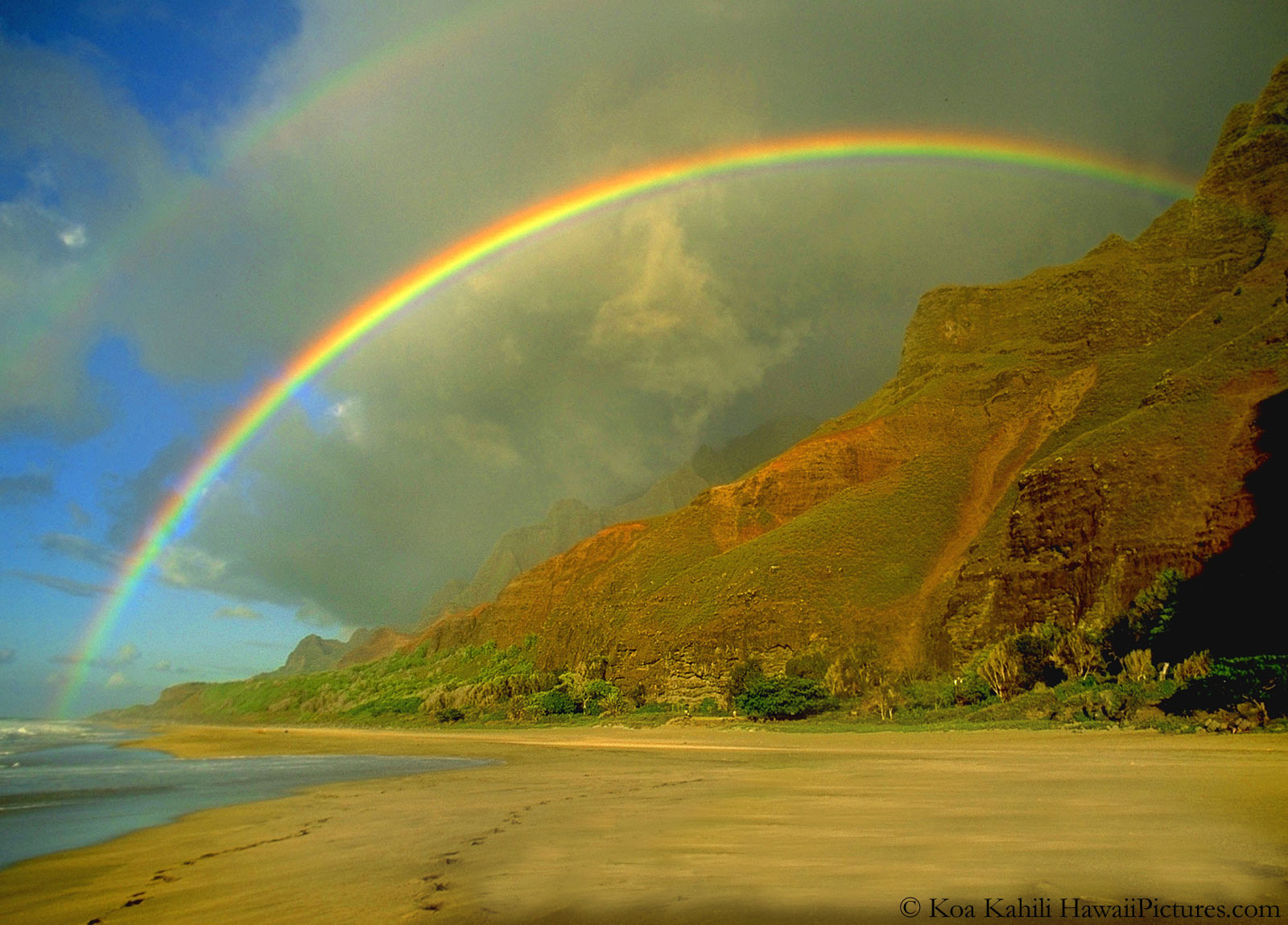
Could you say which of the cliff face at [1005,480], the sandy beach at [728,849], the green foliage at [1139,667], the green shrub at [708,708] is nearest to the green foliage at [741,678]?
the green shrub at [708,708]

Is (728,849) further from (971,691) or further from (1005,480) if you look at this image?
(1005,480)

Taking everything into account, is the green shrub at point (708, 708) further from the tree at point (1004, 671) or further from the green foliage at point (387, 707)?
the green foliage at point (387, 707)

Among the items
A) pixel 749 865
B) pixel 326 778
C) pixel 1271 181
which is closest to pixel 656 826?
pixel 749 865

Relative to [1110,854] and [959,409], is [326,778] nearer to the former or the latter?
[1110,854]

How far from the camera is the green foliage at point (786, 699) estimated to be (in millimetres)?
37438

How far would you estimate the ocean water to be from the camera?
12.4m

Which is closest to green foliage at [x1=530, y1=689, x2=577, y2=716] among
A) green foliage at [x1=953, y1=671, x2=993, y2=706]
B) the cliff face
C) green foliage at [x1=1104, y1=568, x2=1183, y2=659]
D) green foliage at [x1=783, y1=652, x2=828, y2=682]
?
the cliff face

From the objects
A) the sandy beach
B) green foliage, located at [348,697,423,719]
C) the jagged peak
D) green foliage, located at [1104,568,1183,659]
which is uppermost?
the jagged peak

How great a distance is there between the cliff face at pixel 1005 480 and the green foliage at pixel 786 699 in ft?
35.0

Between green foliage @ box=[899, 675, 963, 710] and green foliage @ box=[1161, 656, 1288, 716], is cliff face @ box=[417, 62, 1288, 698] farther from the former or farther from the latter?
green foliage @ box=[1161, 656, 1288, 716]

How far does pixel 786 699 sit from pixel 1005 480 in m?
32.1

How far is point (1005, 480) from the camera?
59344 mm

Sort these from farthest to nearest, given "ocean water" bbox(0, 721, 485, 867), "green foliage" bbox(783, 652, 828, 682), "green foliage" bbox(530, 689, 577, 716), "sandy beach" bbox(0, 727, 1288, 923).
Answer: "green foliage" bbox(530, 689, 577, 716)
"green foliage" bbox(783, 652, 828, 682)
"ocean water" bbox(0, 721, 485, 867)
"sandy beach" bbox(0, 727, 1288, 923)

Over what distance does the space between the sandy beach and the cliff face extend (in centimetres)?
2781
